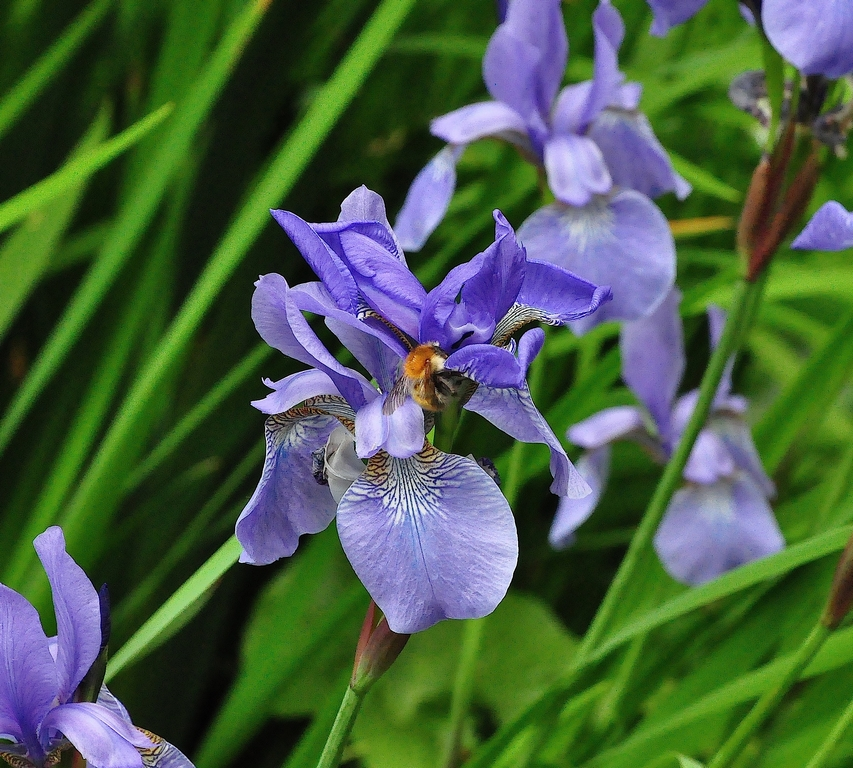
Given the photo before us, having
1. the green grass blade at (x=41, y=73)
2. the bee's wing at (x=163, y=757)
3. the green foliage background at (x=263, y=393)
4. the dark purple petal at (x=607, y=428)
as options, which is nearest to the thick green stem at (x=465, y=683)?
the green foliage background at (x=263, y=393)

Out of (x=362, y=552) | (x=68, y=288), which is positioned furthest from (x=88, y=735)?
(x=68, y=288)

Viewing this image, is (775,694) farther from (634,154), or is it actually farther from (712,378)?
(634,154)

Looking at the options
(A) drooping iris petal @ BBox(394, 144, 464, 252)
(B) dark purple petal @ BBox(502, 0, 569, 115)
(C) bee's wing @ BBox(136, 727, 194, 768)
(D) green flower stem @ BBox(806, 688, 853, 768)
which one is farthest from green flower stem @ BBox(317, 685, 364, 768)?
(B) dark purple petal @ BBox(502, 0, 569, 115)

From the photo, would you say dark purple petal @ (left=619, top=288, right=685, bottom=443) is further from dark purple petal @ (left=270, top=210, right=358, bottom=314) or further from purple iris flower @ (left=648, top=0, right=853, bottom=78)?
dark purple petal @ (left=270, top=210, right=358, bottom=314)

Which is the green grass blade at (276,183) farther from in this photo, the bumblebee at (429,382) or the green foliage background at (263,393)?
the bumblebee at (429,382)

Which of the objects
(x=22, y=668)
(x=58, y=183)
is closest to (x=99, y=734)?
(x=22, y=668)
